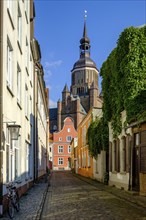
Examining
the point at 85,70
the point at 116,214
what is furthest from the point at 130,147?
the point at 85,70

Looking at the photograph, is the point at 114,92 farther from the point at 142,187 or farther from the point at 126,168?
the point at 142,187

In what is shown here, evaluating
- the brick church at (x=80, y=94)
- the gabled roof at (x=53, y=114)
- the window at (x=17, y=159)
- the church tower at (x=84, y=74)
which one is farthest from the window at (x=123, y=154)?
the gabled roof at (x=53, y=114)

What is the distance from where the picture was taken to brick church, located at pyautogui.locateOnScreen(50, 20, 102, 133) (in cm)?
13962

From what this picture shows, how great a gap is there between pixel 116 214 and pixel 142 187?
728 cm

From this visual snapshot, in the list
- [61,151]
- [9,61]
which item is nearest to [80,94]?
[61,151]

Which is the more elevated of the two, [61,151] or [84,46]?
[84,46]

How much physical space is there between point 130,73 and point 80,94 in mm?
132153

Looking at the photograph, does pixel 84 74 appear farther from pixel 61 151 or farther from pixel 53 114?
pixel 61 151

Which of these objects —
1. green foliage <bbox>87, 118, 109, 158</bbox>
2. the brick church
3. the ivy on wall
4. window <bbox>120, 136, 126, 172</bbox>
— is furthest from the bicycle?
the brick church

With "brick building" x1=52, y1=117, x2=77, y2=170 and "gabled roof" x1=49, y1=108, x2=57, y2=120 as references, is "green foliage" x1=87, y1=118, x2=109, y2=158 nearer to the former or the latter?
"brick building" x1=52, y1=117, x2=77, y2=170

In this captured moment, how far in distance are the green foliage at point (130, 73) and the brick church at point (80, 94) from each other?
112 m

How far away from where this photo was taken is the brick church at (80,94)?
13962cm

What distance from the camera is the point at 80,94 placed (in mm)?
153000

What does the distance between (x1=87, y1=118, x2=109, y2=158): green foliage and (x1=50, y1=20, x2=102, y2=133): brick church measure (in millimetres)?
98195
